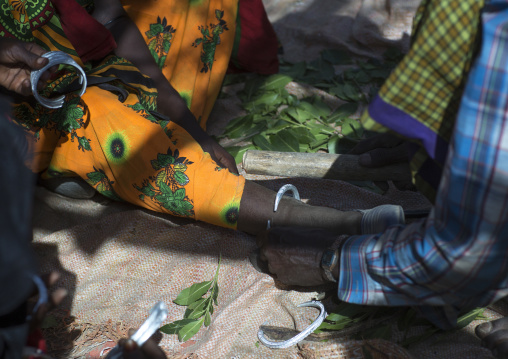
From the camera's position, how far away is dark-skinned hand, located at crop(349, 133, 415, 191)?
6.68 ft

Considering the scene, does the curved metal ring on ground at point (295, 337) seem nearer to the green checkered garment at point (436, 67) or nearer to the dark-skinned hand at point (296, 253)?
the dark-skinned hand at point (296, 253)

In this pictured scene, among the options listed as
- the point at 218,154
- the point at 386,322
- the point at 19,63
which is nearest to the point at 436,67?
the point at 386,322

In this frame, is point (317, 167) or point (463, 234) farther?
point (317, 167)

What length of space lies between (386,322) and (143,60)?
1.46 meters

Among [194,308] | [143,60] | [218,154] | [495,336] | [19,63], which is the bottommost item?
[194,308]

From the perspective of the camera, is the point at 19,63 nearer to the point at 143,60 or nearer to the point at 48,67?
the point at 48,67

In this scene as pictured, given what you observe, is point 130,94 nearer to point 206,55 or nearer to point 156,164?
point 156,164

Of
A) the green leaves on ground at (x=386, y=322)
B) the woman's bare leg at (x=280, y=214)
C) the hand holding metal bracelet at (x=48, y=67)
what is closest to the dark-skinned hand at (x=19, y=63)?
the hand holding metal bracelet at (x=48, y=67)

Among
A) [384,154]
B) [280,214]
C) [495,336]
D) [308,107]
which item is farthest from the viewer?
[308,107]

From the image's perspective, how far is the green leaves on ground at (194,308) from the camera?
1660 millimetres

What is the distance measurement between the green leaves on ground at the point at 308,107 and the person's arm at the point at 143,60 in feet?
1.03

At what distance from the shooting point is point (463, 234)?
1129mm

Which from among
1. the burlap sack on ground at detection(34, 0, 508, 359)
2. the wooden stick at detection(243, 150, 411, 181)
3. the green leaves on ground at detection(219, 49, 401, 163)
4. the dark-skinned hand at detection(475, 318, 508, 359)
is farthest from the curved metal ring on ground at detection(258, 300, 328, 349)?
the green leaves on ground at detection(219, 49, 401, 163)

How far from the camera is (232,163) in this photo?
81.6 inches
